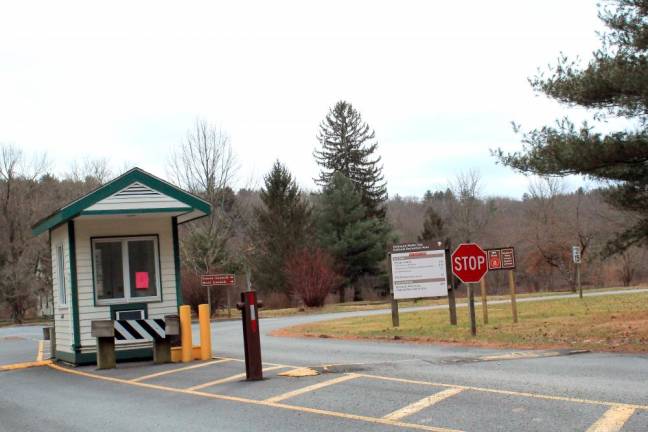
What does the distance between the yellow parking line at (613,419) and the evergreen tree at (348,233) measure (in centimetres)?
4857

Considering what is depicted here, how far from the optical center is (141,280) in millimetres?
14570

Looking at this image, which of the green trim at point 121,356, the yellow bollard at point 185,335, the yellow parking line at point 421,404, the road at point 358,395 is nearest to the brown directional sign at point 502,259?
the road at point 358,395

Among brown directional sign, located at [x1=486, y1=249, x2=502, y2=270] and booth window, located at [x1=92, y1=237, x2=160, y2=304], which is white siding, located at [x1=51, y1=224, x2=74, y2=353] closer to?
booth window, located at [x1=92, y1=237, x2=160, y2=304]

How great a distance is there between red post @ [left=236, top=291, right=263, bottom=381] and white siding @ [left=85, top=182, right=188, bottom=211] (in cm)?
390

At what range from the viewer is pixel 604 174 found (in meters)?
16.6

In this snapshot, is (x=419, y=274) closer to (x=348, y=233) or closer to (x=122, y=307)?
(x=122, y=307)

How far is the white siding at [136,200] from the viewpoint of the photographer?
45.2 ft

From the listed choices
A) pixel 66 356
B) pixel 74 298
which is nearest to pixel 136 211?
pixel 74 298

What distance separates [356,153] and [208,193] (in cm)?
3014

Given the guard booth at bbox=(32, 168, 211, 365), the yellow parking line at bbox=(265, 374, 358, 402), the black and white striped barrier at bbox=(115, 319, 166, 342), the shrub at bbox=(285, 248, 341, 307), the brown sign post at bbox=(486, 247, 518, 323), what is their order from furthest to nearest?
the shrub at bbox=(285, 248, 341, 307) < the brown sign post at bbox=(486, 247, 518, 323) < the guard booth at bbox=(32, 168, 211, 365) < the black and white striped barrier at bbox=(115, 319, 166, 342) < the yellow parking line at bbox=(265, 374, 358, 402)

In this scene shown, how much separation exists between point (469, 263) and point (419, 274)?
433cm

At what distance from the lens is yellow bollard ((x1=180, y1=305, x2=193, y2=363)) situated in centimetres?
1364

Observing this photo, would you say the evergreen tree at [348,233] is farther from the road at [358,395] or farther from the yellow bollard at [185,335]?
the road at [358,395]

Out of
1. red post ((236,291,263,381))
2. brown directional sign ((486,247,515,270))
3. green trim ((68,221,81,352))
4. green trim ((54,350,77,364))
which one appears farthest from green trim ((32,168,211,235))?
brown directional sign ((486,247,515,270))
